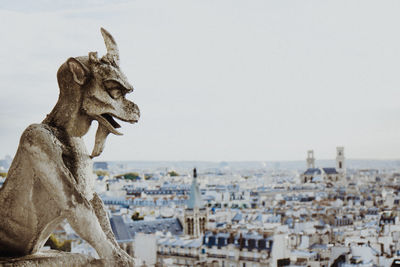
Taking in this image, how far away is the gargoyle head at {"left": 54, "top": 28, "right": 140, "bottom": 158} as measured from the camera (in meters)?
1.98

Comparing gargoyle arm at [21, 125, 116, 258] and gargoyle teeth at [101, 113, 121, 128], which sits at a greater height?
gargoyle teeth at [101, 113, 121, 128]

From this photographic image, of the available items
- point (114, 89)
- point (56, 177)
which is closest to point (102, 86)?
point (114, 89)

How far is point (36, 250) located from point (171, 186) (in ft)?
228

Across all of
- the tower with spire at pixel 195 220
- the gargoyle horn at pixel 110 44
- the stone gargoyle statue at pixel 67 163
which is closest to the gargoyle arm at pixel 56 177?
the stone gargoyle statue at pixel 67 163

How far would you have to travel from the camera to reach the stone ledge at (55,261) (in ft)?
6.30

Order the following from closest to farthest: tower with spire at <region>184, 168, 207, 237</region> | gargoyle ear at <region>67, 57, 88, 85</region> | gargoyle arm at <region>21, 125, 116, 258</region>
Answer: gargoyle arm at <region>21, 125, 116, 258</region>, gargoyle ear at <region>67, 57, 88, 85</region>, tower with spire at <region>184, 168, 207, 237</region>

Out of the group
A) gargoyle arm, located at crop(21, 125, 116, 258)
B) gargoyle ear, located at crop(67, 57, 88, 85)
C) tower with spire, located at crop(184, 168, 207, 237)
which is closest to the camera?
gargoyle arm, located at crop(21, 125, 116, 258)

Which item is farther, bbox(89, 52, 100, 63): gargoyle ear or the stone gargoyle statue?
bbox(89, 52, 100, 63): gargoyle ear

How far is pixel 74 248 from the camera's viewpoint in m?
21.5

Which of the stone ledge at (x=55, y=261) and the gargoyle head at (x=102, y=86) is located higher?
the gargoyle head at (x=102, y=86)

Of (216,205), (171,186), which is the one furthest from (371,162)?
(216,205)

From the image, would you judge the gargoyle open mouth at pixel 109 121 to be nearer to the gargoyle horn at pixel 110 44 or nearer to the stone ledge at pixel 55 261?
the gargoyle horn at pixel 110 44

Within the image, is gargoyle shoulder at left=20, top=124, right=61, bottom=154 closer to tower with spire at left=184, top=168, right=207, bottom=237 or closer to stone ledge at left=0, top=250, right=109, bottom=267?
stone ledge at left=0, top=250, right=109, bottom=267

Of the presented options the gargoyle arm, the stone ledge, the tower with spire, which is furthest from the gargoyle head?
the tower with spire
